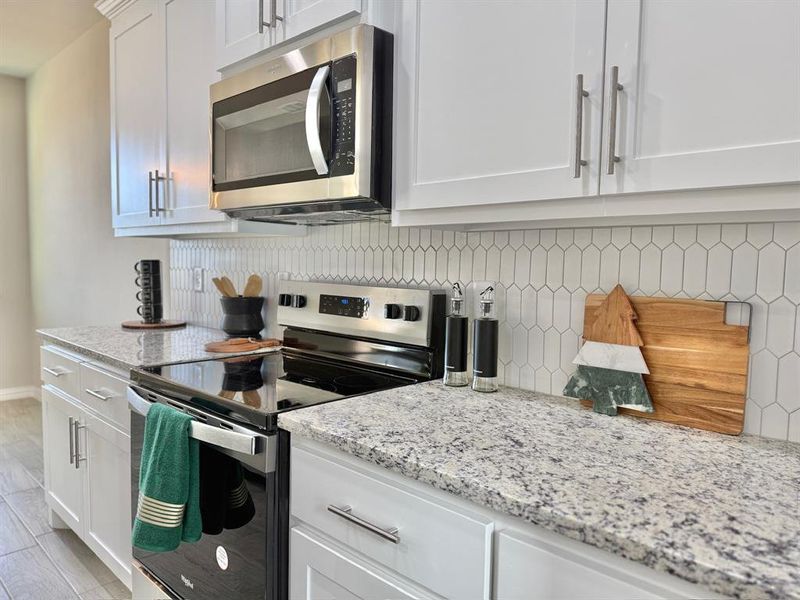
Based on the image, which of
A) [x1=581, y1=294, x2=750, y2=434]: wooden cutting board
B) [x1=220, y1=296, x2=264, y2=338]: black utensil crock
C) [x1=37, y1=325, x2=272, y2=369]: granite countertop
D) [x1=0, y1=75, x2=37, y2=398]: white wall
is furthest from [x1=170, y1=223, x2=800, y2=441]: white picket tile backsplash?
[x1=0, y1=75, x2=37, y2=398]: white wall

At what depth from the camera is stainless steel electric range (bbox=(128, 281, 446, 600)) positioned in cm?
123

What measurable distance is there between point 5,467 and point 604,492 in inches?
147

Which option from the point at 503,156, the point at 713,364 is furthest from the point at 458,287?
the point at 713,364

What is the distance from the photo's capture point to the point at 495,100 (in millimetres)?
1202

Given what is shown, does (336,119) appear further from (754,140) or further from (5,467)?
(5,467)

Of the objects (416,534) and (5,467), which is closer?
(416,534)

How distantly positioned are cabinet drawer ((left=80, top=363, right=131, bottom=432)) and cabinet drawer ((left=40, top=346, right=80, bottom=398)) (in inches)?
3.4

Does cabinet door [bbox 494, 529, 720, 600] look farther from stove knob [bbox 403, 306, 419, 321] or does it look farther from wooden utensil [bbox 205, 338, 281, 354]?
wooden utensil [bbox 205, 338, 281, 354]

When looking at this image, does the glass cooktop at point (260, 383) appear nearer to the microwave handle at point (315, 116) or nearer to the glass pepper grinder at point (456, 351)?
the glass pepper grinder at point (456, 351)

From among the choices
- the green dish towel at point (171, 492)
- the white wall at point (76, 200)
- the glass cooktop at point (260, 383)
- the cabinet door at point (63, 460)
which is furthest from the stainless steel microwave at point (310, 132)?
the white wall at point (76, 200)

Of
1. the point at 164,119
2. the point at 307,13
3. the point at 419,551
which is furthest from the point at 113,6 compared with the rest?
the point at 419,551

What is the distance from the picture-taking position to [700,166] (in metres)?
0.93

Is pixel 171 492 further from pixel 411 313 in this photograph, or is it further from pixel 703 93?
pixel 703 93

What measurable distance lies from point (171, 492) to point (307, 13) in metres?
1.32
